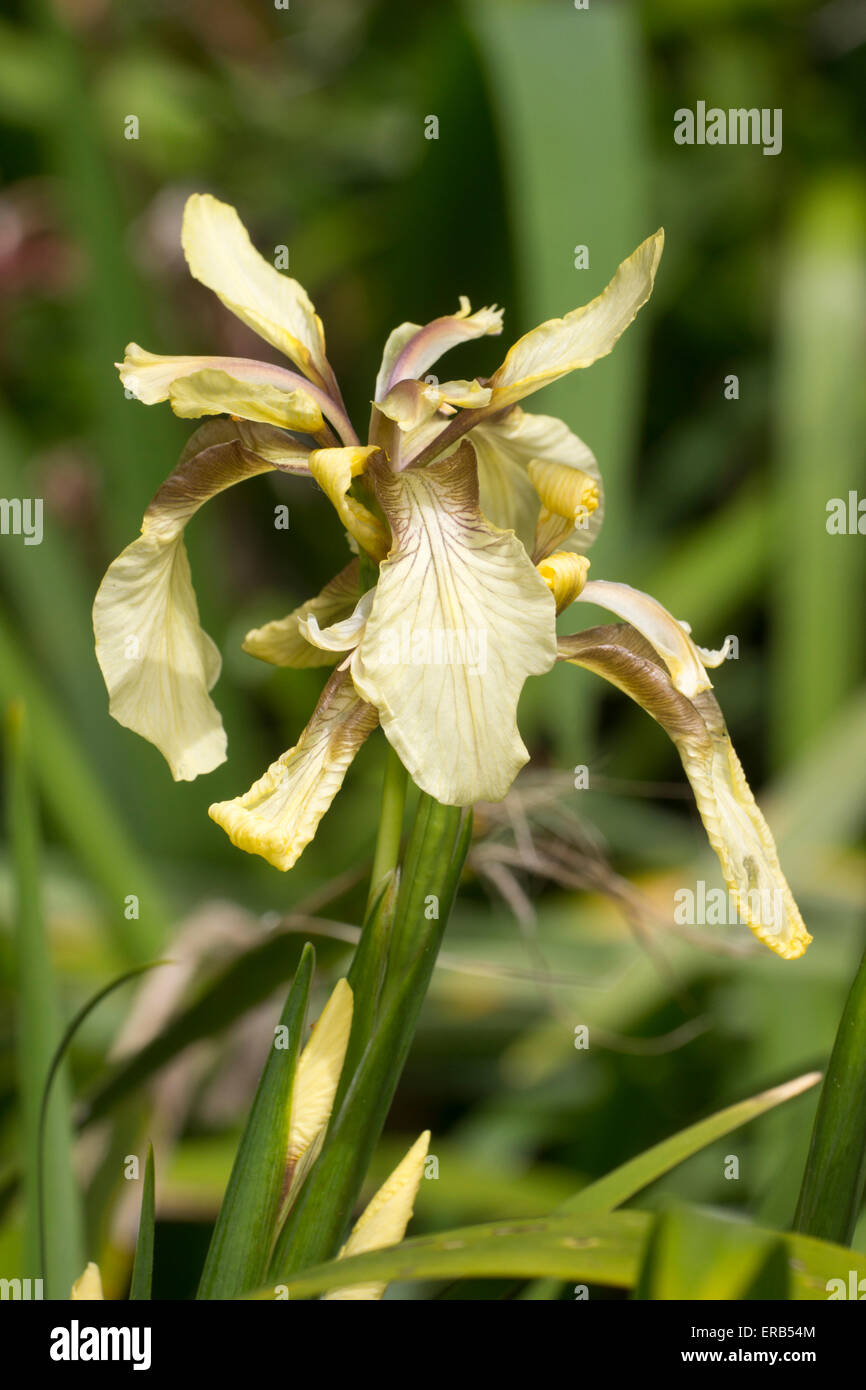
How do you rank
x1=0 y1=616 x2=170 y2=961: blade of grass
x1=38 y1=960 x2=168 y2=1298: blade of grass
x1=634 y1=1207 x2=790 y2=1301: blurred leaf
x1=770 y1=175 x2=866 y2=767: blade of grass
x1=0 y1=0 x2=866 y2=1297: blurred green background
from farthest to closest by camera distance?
x1=770 y1=175 x2=866 y2=767: blade of grass < x1=0 y1=616 x2=170 y2=961: blade of grass < x1=0 y1=0 x2=866 y2=1297: blurred green background < x1=38 y1=960 x2=168 y2=1298: blade of grass < x1=634 y1=1207 x2=790 y2=1301: blurred leaf

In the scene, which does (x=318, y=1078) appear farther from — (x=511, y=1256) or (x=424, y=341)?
(x=424, y=341)

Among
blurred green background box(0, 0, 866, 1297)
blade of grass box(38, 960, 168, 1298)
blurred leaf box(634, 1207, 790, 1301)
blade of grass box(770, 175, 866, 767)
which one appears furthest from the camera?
blade of grass box(770, 175, 866, 767)

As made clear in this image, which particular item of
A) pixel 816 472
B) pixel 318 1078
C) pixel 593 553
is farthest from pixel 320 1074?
pixel 816 472

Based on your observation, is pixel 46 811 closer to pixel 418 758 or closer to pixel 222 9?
pixel 418 758

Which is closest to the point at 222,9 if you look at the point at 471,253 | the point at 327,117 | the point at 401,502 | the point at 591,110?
the point at 327,117

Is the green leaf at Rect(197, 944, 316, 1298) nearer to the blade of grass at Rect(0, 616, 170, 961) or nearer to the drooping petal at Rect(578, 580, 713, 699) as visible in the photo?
the drooping petal at Rect(578, 580, 713, 699)

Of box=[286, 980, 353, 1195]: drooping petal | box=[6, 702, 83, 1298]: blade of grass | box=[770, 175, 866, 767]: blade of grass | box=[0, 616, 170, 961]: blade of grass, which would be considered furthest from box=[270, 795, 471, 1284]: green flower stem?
box=[770, 175, 866, 767]: blade of grass

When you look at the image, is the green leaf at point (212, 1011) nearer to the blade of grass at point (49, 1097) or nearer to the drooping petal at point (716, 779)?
the blade of grass at point (49, 1097)
